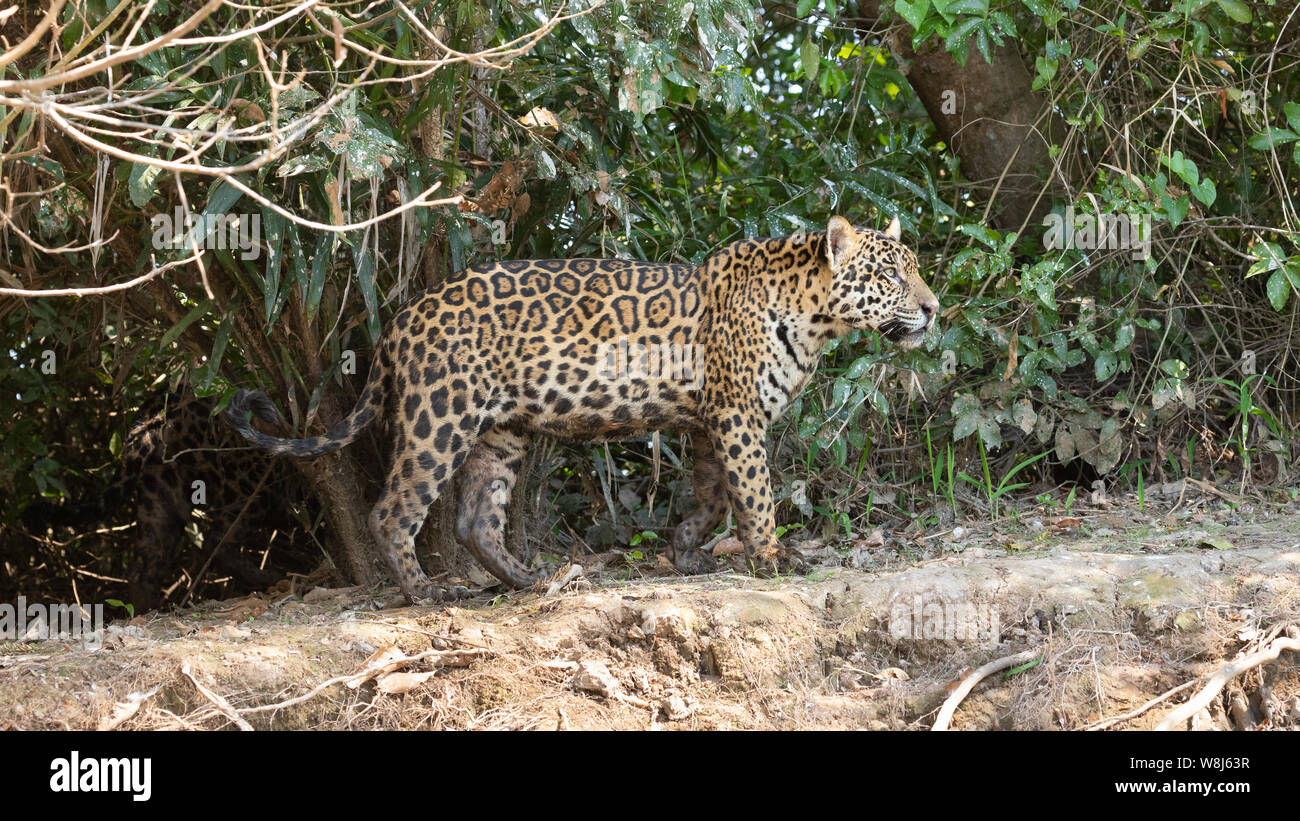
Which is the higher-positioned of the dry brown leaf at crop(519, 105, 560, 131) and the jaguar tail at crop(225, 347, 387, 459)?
the dry brown leaf at crop(519, 105, 560, 131)

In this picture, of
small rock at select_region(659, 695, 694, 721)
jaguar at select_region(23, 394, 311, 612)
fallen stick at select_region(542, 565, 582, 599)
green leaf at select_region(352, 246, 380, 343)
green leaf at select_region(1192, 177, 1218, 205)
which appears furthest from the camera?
jaguar at select_region(23, 394, 311, 612)

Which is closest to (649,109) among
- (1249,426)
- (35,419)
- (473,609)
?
(473,609)

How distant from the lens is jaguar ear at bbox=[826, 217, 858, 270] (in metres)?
5.96

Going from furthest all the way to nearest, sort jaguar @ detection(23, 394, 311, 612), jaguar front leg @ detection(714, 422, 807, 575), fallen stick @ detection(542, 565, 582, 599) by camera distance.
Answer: jaguar @ detection(23, 394, 311, 612), jaguar front leg @ detection(714, 422, 807, 575), fallen stick @ detection(542, 565, 582, 599)

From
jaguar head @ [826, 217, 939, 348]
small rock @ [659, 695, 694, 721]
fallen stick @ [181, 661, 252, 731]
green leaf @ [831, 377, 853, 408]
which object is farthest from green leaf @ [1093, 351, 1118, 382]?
fallen stick @ [181, 661, 252, 731]

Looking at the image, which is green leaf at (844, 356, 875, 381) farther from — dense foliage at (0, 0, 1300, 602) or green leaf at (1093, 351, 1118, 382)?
green leaf at (1093, 351, 1118, 382)

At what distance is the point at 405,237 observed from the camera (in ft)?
19.6

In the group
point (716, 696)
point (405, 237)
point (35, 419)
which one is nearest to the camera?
point (716, 696)

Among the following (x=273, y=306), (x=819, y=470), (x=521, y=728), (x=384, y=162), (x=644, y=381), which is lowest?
(x=521, y=728)

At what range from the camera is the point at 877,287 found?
6098 mm

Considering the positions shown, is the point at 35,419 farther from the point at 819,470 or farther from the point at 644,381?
the point at 819,470

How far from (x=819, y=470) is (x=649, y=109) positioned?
2804 mm

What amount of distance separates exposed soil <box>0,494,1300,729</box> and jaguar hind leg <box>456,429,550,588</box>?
2.53 feet

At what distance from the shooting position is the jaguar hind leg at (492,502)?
6195mm
